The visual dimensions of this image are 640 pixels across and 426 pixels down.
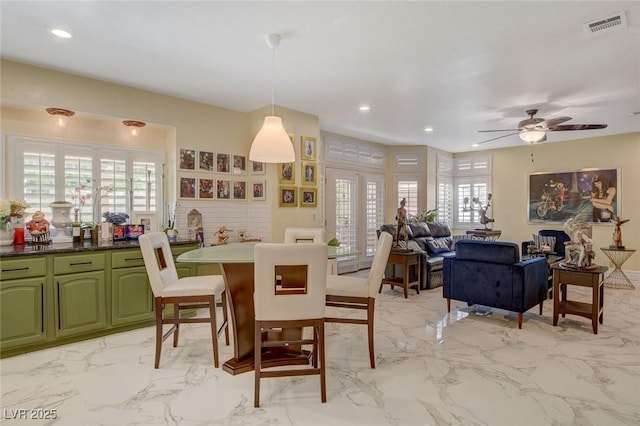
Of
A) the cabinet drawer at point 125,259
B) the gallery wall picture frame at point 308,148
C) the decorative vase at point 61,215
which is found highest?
the gallery wall picture frame at point 308,148

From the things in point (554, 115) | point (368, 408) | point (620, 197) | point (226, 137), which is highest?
point (554, 115)

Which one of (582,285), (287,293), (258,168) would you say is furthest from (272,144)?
(582,285)

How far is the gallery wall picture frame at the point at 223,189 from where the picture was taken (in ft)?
16.0

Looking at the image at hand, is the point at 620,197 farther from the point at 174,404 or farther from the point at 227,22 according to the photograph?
the point at 174,404

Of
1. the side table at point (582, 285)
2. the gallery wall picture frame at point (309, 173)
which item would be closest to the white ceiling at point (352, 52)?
the gallery wall picture frame at point (309, 173)

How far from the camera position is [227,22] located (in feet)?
8.75

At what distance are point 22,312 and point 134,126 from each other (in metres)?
2.34

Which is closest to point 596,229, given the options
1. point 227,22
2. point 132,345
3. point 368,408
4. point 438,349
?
point 438,349

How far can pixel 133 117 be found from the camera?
412 cm

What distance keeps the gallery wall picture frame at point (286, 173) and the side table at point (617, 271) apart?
521cm

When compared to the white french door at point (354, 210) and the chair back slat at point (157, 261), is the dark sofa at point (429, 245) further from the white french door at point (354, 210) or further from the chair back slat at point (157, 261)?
the chair back slat at point (157, 261)

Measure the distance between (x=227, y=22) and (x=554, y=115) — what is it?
4.80m
